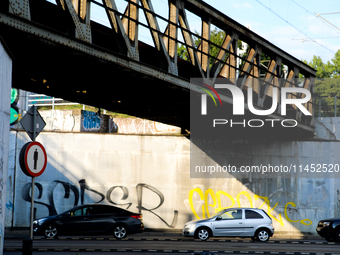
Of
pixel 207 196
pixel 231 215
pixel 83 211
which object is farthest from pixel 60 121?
pixel 231 215

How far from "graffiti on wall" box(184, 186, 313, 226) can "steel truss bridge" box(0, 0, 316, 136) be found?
21.6ft

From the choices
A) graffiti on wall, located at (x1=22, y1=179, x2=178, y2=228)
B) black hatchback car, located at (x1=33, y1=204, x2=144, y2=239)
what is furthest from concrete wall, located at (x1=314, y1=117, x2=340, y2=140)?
black hatchback car, located at (x1=33, y1=204, x2=144, y2=239)

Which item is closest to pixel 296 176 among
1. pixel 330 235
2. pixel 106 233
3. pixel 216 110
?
pixel 330 235

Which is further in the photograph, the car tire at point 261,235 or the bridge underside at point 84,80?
the car tire at point 261,235

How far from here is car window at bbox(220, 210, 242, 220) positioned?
18469 millimetres

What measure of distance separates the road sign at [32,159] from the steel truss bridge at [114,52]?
2.00 m

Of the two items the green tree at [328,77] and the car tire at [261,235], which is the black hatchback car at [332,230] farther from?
the green tree at [328,77]

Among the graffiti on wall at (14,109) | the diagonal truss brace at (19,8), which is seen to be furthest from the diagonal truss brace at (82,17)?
the graffiti on wall at (14,109)

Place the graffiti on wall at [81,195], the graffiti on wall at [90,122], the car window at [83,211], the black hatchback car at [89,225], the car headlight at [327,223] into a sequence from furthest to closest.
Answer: the graffiti on wall at [90,122] → the graffiti on wall at [81,195] → the car headlight at [327,223] → the car window at [83,211] → the black hatchback car at [89,225]

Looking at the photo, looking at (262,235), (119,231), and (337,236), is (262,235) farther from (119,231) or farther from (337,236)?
(119,231)

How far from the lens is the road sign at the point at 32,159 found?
7730 millimetres

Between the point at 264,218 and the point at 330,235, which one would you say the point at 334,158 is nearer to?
the point at 330,235

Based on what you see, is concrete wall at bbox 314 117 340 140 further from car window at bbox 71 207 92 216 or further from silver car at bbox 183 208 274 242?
car window at bbox 71 207 92 216

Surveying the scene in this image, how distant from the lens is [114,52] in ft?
33.3
